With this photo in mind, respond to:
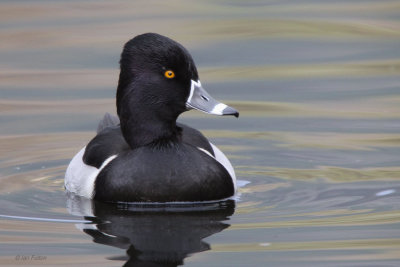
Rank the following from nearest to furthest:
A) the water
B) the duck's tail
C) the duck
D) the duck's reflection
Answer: the duck's reflection, the water, the duck, the duck's tail

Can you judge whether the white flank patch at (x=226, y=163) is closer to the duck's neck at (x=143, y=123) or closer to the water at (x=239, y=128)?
the water at (x=239, y=128)

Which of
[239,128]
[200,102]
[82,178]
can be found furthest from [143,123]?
[239,128]

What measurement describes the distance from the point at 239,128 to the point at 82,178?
6.97ft

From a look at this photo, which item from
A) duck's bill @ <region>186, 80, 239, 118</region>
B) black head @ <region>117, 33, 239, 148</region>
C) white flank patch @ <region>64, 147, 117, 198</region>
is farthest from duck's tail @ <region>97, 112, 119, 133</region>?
duck's bill @ <region>186, 80, 239, 118</region>

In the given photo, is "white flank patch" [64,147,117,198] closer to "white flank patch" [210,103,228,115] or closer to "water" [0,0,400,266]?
"water" [0,0,400,266]

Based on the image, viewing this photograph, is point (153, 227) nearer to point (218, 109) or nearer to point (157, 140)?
point (157, 140)

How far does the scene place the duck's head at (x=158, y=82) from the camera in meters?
7.93

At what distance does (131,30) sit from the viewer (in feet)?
44.4

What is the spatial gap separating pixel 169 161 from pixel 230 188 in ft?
1.66

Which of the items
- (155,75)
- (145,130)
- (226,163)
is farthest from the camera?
(226,163)

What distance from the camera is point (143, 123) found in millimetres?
8109

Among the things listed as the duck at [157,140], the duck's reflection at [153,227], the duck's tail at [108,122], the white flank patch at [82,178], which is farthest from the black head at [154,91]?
the duck's tail at [108,122]

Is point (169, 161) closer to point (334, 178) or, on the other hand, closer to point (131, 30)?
point (334, 178)

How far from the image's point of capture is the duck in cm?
789
